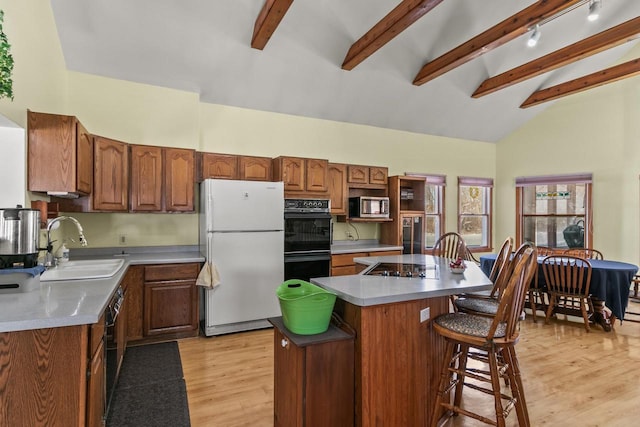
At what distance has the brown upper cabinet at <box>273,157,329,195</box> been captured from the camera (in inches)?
173

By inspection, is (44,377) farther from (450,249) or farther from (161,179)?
(450,249)

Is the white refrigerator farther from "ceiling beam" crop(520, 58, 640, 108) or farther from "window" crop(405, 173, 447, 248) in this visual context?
"ceiling beam" crop(520, 58, 640, 108)

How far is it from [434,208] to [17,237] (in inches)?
227

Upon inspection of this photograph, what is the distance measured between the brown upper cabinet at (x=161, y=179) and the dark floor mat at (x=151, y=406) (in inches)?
74.4

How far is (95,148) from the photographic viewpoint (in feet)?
10.9

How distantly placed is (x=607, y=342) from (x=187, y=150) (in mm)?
5001

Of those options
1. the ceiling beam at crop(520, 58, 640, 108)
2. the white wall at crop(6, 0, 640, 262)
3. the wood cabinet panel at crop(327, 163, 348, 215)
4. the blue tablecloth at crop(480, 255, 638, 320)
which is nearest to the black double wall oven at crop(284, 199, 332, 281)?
the wood cabinet panel at crop(327, 163, 348, 215)

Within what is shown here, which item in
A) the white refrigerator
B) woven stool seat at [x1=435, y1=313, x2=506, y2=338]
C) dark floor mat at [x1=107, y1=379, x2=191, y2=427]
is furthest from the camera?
the white refrigerator

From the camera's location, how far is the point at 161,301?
3.53 m

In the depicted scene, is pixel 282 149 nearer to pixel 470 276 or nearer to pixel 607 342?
pixel 470 276

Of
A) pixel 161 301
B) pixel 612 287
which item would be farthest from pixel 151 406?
pixel 612 287

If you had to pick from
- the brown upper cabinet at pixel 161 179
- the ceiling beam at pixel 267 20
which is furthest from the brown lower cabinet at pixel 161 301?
the ceiling beam at pixel 267 20

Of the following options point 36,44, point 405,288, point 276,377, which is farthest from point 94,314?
point 36,44

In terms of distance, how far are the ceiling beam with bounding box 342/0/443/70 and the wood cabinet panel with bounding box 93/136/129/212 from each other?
2780 millimetres
